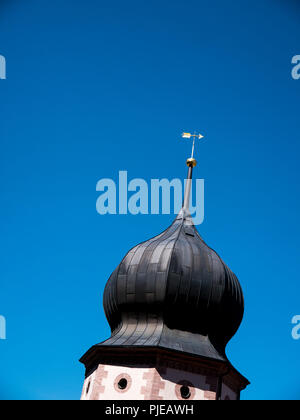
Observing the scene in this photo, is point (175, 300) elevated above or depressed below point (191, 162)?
below

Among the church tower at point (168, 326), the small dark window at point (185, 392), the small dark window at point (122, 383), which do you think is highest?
the church tower at point (168, 326)

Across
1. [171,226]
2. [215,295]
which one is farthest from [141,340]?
[171,226]

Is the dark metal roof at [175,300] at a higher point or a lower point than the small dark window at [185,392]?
higher

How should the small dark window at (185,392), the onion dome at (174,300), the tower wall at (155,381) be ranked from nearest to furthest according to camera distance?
the tower wall at (155,381)
the small dark window at (185,392)
the onion dome at (174,300)

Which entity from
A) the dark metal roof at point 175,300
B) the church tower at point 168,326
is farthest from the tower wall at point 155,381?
the dark metal roof at point 175,300

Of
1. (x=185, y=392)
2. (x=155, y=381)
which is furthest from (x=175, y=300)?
(x=185, y=392)

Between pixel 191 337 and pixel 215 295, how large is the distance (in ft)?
5.08

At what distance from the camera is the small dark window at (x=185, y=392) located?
2133cm

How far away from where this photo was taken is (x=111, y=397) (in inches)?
846

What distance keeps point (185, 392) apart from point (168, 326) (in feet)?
7.04

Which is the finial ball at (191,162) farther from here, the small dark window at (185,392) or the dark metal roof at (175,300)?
the small dark window at (185,392)

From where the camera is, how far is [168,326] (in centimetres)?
2264

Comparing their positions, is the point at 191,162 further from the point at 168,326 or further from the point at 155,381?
the point at 155,381
